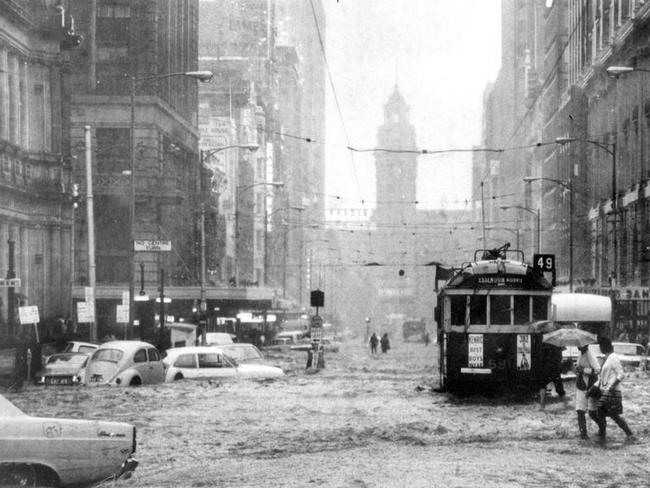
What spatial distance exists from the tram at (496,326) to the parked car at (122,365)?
7.31 m

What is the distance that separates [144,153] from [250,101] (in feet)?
180

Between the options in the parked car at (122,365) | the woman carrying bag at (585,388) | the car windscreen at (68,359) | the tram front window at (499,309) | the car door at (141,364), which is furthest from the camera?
the car windscreen at (68,359)

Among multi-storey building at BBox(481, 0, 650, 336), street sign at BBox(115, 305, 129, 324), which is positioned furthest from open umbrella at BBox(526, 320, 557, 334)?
street sign at BBox(115, 305, 129, 324)

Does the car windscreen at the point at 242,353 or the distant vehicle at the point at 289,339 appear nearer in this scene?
the car windscreen at the point at 242,353

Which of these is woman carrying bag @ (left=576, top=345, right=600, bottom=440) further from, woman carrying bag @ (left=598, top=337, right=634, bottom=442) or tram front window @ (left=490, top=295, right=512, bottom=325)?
tram front window @ (left=490, top=295, right=512, bottom=325)

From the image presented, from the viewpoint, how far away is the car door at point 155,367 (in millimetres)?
29078

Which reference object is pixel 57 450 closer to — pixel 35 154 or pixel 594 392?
pixel 594 392

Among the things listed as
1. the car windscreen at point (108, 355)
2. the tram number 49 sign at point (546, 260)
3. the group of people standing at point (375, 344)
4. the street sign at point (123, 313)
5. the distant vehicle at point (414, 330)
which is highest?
the tram number 49 sign at point (546, 260)

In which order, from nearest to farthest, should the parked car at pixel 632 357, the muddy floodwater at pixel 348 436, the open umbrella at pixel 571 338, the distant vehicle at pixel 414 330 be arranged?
1. the muddy floodwater at pixel 348 436
2. the open umbrella at pixel 571 338
3. the parked car at pixel 632 357
4. the distant vehicle at pixel 414 330

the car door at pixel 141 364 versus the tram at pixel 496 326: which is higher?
the tram at pixel 496 326

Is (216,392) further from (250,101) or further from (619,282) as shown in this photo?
(250,101)

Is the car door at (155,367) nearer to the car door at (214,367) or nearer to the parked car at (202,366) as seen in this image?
the parked car at (202,366)

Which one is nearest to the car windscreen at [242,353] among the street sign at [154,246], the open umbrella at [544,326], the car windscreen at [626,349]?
the street sign at [154,246]

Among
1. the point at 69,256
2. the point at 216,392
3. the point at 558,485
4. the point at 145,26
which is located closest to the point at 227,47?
the point at 145,26
